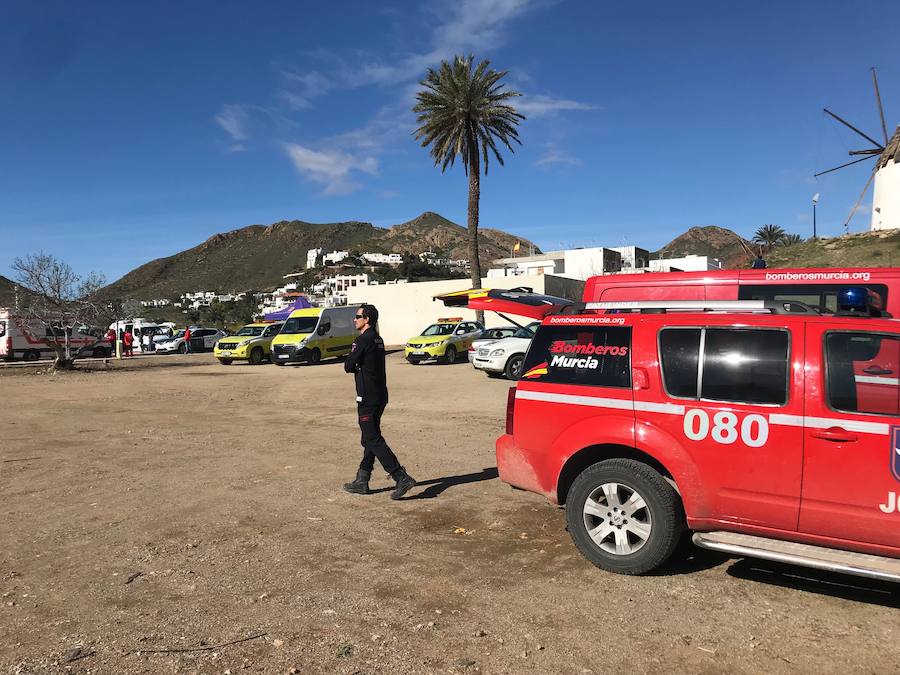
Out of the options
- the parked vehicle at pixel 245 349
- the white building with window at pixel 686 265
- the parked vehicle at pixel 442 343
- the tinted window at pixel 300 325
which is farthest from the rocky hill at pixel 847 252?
the parked vehicle at pixel 245 349

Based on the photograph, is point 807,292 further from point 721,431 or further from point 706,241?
point 706,241

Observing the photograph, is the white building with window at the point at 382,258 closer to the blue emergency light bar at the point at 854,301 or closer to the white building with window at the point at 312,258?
the white building with window at the point at 312,258

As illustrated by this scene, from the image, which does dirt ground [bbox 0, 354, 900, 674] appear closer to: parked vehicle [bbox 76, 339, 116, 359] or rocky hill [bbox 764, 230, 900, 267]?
parked vehicle [bbox 76, 339, 116, 359]

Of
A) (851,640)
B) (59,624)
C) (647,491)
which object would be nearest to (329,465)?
(59,624)

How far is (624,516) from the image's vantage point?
4.09m

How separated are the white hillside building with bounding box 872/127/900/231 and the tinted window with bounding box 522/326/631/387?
49207 mm

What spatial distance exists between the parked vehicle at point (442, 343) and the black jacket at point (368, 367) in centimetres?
1719

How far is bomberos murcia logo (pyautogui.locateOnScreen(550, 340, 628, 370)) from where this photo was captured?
14.2ft

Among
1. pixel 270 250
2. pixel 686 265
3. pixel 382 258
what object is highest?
pixel 270 250

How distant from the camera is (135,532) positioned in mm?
5047

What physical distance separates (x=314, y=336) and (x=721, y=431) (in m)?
21.7

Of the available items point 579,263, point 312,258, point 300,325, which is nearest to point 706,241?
point 312,258

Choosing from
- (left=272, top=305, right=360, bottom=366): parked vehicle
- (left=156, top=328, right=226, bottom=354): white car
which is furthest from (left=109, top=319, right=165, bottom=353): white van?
(left=272, top=305, right=360, bottom=366): parked vehicle

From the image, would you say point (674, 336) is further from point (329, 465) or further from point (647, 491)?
point (329, 465)
